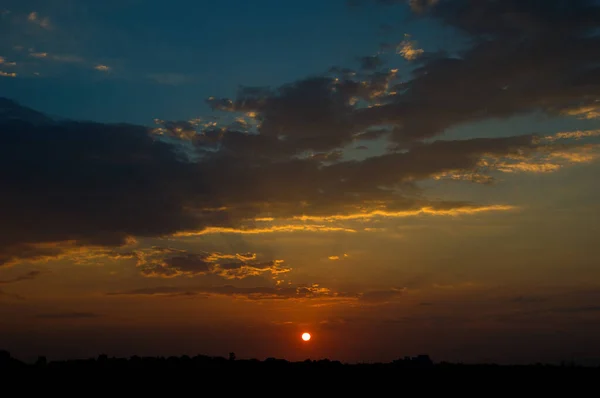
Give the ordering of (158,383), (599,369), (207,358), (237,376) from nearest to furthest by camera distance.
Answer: (158,383), (237,376), (599,369), (207,358)

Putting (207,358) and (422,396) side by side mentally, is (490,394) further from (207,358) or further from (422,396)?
(207,358)

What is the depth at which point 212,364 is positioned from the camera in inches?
1567

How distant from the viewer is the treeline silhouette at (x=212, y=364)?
3747 cm

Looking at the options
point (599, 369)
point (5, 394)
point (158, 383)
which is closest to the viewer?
point (5, 394)

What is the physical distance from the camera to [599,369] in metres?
38.4

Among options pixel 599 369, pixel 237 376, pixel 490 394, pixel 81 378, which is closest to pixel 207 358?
pixel 237 376

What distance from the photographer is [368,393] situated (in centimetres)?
3250

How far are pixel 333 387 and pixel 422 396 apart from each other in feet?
15.4

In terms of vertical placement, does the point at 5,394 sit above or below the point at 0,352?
below

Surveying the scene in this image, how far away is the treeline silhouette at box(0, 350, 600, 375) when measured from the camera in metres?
37.5

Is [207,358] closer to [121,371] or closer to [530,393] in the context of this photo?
[121,371]

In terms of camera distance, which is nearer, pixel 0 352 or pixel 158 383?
pixel 158 383

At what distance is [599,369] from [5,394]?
3252 cm

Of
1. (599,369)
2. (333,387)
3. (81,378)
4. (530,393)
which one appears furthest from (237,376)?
(599,369)
